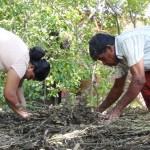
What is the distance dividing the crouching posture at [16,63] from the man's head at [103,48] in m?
0.70

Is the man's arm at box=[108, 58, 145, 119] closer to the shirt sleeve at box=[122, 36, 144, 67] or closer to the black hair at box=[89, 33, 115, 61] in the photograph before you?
the shirt sleeve at box=[122, 36, 144, 67]

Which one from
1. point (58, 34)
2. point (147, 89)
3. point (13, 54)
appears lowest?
point (58, 34)

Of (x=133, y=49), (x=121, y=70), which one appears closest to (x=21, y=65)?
(x=121, y=70)

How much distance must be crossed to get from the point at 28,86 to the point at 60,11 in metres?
1.61

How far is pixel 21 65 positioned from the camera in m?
4.11

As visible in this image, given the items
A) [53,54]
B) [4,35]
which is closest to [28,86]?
[53,54]

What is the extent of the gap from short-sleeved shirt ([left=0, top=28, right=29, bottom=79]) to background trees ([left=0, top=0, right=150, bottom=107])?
3.52 meters

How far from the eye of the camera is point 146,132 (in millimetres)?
2756

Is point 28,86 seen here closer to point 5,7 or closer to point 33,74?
point 5,7

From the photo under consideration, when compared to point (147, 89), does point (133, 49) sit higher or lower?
higher

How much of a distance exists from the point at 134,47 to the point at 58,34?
4644 mm

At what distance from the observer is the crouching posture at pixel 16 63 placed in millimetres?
4051

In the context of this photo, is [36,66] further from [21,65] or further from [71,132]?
[71,132]

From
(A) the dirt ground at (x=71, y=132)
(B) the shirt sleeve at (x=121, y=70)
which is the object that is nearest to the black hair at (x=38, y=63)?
(A) the dirt ground at (x=71, y=132)
